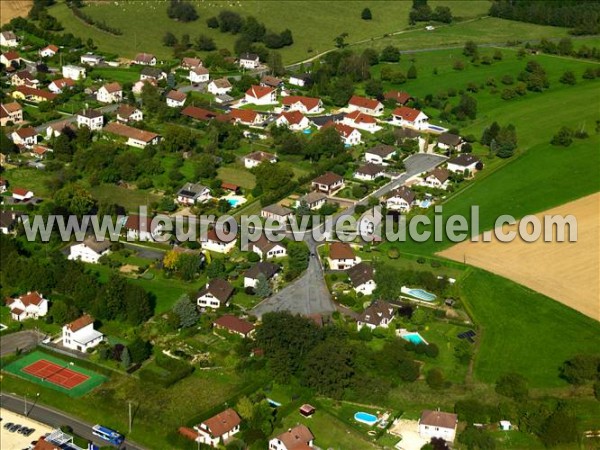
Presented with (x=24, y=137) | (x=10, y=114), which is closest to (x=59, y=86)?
(x=10, y=114)

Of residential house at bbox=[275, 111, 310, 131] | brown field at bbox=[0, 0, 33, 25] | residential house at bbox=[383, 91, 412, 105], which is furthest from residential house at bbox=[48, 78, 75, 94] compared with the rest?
residential house at bbox=[383, 91, 412, 105]

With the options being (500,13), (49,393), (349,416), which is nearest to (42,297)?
(49,393)

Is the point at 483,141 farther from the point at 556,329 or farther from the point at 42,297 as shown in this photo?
the point at 42,297

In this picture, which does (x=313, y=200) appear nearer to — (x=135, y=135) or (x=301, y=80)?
(x=135, y=135)

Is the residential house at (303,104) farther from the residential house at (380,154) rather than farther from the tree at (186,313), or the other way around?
the tree at (186,313)

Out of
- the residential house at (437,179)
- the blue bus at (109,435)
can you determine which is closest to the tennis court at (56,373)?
the blue bus at (109,435)

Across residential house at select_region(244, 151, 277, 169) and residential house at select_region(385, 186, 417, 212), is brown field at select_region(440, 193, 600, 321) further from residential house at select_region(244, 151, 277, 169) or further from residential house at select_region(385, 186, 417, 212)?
residential house at select_region(244, 151, 277, 169)
